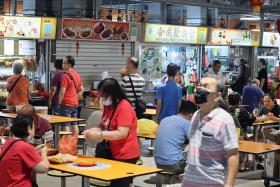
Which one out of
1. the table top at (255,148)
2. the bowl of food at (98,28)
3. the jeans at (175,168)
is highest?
the bowl of food at (98,28)

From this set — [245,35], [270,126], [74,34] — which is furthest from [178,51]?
[270,126]

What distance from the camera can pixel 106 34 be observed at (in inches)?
500

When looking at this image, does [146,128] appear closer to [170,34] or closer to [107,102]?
[107,102]

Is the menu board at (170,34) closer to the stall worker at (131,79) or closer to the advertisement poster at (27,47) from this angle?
the advertisement poster at (27,47)

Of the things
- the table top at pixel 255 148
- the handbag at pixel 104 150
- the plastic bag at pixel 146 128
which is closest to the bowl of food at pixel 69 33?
the plastic bag at pixel 146 128

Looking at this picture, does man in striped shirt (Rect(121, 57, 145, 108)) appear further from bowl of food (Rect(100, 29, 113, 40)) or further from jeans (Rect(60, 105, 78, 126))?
bowl of food (Rect(100, 29, 113, 40))

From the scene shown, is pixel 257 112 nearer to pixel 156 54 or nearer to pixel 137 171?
pixel 156 54

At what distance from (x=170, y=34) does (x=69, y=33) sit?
10.8 ft

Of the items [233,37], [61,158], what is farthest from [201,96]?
[233,37]

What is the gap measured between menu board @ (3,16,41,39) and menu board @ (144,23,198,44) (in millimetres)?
3224

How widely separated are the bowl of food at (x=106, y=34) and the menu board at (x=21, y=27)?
5.56ft

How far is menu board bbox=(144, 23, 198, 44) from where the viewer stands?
13.8 meters

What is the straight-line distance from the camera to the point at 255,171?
353 inches

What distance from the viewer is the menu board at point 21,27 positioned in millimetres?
10898
